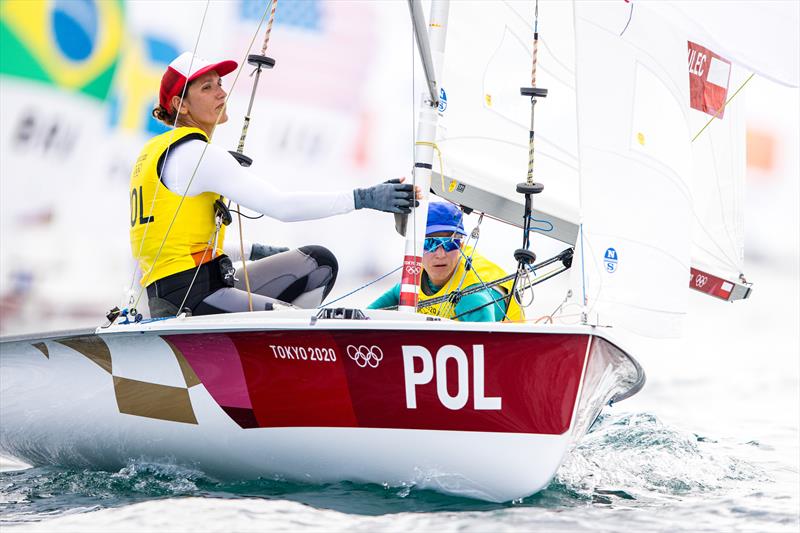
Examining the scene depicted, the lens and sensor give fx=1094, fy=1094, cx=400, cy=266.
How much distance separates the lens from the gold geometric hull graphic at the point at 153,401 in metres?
3.63

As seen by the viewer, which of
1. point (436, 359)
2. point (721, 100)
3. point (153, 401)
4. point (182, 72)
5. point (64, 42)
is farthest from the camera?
point (64, 42)

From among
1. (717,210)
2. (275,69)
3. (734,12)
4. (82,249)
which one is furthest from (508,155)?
(82,249)

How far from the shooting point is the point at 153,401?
370 cm

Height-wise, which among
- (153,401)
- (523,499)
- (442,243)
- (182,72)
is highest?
(182,72)

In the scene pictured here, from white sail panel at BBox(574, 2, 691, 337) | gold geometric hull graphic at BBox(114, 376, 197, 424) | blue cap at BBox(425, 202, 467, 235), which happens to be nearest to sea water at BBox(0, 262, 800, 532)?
gold geometric hull graphic at BBox(114, 376, 197, 424)

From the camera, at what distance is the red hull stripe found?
3197 millimetres

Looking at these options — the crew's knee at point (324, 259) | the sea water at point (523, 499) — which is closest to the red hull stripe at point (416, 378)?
the sea water at point (523, 499)

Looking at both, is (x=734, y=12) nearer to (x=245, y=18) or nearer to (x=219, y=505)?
(x=219, y=505)

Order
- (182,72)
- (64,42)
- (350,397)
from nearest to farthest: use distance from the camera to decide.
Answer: (350,397) < (182,72) < (64,42)

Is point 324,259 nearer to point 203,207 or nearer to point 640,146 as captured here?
point 203,207

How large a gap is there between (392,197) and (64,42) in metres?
3.71

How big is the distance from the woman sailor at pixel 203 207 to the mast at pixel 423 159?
106 mm

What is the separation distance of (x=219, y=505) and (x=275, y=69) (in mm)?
3459

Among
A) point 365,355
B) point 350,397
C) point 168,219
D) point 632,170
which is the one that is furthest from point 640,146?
point 168,219
